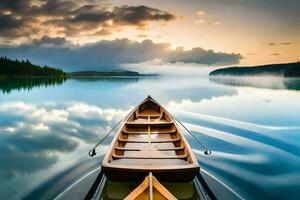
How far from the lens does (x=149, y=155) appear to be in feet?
26.6

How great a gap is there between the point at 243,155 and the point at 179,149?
347 cm

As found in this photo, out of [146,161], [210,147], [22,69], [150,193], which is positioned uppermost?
[22,69]

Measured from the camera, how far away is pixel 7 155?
1139cm

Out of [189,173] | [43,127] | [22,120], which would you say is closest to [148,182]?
[189,173]

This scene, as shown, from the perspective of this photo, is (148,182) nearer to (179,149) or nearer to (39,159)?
(179,149)

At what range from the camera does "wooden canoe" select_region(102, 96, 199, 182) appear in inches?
259

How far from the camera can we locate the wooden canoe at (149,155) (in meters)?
6.58

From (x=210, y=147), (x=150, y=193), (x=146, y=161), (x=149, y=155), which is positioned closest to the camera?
(x=150, y=193)

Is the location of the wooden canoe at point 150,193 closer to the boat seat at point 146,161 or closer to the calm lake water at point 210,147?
the boat seat at point 146,161

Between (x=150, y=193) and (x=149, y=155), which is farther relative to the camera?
(x=149, y=155)

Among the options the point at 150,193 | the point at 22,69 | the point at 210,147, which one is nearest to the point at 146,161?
the point at 150,193

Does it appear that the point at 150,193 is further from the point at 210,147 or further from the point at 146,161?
the point at 210,147

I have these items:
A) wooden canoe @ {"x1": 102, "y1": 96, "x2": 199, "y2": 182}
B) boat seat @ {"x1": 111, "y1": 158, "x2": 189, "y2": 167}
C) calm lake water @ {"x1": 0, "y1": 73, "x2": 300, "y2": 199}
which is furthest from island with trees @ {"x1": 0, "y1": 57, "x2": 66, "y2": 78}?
boat seat @ {"x1": 111, "y1": 158, "x2": 189, "y2": 167}

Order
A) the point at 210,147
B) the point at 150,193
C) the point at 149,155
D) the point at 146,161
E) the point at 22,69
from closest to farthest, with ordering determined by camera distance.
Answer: the point at 150,193 < the point at 146,161 < the point at 149,155 < the point at 210,147 < the point at 22,69
